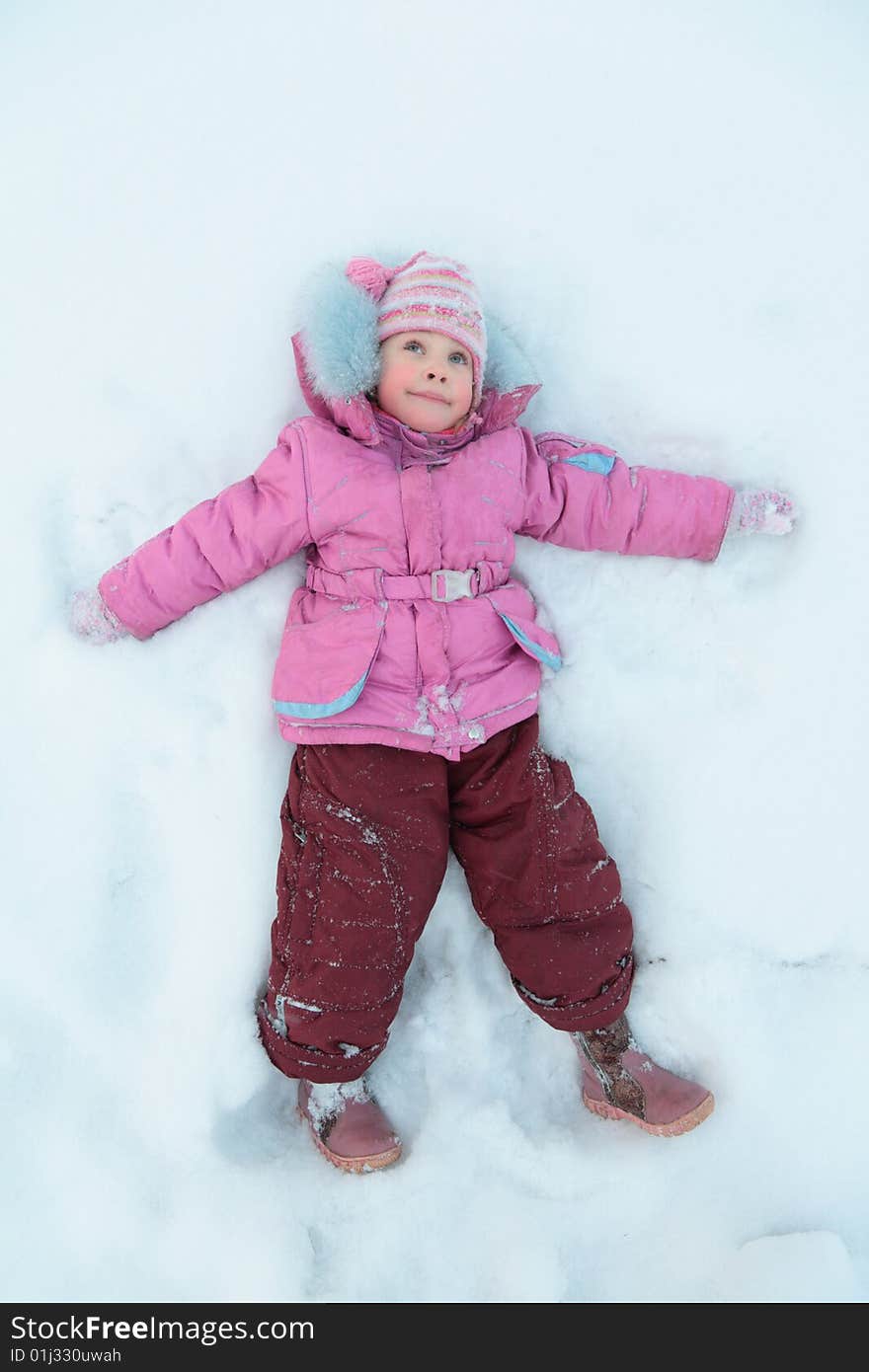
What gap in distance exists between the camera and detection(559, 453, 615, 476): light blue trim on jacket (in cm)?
163

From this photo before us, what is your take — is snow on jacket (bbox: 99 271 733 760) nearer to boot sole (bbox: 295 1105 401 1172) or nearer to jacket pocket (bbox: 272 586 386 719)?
jacket pocket (bbox: 272 586 386 719)

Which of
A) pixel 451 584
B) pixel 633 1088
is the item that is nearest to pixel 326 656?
pixel 451 584

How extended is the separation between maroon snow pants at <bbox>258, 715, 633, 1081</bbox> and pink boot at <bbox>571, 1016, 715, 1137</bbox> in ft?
0.28

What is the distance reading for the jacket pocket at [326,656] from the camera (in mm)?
1480

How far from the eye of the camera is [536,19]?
1695 millimetres

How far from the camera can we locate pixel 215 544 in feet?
5.04

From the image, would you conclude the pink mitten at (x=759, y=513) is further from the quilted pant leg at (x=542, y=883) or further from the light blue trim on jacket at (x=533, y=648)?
the quilted pant leg at (x=542, y=883)

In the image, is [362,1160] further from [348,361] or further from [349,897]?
[348,361]

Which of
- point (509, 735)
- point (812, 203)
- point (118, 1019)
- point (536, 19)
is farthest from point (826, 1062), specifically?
point (536, 19)

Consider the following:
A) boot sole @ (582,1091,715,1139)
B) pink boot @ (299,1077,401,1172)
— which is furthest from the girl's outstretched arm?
boot sole @ (582,1091,715,1139)

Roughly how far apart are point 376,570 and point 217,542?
0.27 metres

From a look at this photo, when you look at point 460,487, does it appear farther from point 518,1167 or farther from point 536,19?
point 518,1167
